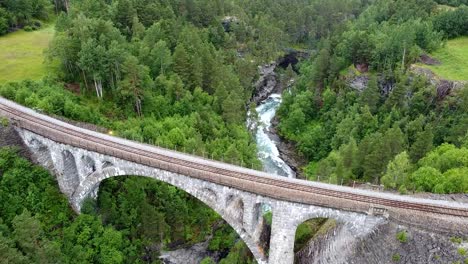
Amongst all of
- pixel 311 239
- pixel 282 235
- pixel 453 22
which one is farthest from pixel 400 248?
pixel 453 22

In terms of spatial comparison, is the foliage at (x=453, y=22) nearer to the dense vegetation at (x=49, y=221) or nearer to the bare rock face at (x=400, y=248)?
the bare rock face at (x=400, y=248)

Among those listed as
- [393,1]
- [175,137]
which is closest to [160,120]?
[175,137]

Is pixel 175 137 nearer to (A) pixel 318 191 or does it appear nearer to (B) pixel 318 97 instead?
(A) pixel 318 191

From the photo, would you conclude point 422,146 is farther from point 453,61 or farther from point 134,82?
point 134,82

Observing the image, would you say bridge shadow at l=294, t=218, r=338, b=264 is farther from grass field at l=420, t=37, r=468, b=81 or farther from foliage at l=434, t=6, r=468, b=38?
foliage at l=434, t=6, r=468, b=38

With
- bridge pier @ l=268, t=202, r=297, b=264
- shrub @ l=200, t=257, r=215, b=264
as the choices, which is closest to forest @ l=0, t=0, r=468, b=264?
shrub @ l=200, t=257, r=215, b=264
